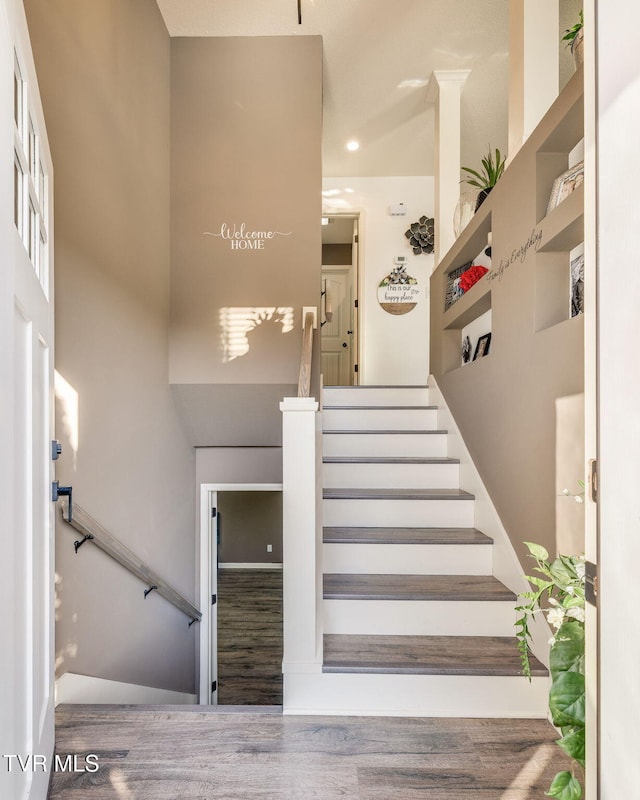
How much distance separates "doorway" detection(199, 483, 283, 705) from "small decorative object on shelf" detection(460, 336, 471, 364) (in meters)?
1.69

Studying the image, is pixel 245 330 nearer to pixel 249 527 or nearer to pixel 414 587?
pixel 414 587

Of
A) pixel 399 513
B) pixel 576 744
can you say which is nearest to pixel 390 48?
pixel 399 513

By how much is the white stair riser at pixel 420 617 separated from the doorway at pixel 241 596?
1.72 metres

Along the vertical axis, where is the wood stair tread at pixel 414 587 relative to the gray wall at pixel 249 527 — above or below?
above

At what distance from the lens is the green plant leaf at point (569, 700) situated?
2.83 ft

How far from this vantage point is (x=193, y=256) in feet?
11.5

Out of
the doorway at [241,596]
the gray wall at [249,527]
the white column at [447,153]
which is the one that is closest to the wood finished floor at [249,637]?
the doorway at [241,596]

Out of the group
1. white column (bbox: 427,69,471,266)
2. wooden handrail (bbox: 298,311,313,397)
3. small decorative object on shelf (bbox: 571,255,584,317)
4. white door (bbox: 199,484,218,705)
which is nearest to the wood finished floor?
white door (bbox: 199,484,218,705)

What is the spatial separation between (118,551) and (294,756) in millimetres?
1191

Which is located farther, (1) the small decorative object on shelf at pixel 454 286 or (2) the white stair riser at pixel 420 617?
(1) the small decorative object on shelf at pixel 454 286

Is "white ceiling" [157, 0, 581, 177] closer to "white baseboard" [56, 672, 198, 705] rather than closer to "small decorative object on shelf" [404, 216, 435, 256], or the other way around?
"small decorative object on shelf" [404, 216, 435, 256]

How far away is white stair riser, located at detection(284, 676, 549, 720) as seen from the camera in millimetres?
1789

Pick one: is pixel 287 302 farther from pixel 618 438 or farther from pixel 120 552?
pixel 618 438

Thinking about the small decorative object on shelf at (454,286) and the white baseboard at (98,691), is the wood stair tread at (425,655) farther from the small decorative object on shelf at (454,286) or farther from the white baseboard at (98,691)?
the small decorative object on shelf at (454,286)
